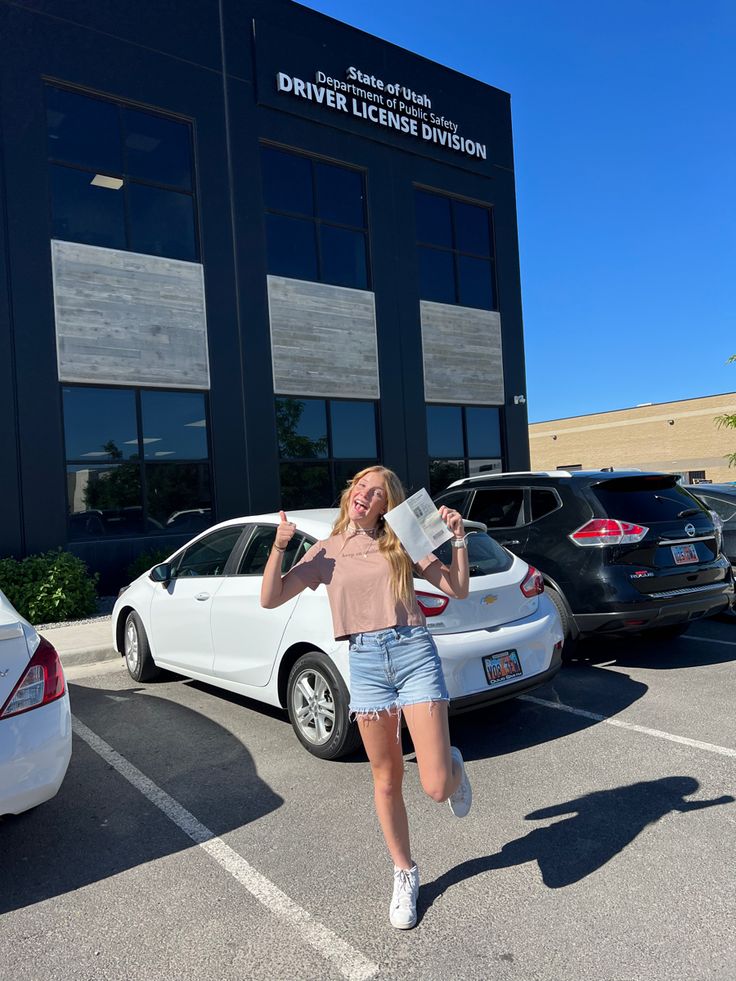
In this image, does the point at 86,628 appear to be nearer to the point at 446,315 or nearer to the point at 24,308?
the point at 24,308

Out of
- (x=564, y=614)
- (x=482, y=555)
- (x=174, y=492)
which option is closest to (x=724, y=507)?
(x=564, y=614)

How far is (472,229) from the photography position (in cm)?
1642

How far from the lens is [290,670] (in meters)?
4.70

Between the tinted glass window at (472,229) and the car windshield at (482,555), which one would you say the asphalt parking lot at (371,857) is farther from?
the tinted glass window at (472,229)

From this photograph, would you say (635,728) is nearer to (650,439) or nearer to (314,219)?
(314,219)

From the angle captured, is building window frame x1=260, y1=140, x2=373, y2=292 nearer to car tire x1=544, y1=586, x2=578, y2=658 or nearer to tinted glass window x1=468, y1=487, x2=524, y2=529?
tinted glass window x1=468, y1=487, x2=524, y2=529

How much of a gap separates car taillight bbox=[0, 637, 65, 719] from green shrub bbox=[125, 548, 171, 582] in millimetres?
7409

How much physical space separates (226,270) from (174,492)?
3.83 meters

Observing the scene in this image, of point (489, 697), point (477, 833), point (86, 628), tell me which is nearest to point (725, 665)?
point (489, 697)

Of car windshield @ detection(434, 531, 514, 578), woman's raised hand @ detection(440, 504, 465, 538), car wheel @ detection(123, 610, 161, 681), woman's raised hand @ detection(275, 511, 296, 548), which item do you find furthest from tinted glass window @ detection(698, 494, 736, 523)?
woman's raised hand @ detection(275, 511, 296, 548)

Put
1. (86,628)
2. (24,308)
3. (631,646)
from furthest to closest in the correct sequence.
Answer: (24,308), (86,628), (631,646)

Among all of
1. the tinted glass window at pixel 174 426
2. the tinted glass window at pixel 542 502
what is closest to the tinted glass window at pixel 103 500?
the tinted glass window at pixel 174 426

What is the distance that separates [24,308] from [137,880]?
9.36m

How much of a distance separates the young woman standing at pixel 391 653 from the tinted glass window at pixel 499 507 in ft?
13.2
